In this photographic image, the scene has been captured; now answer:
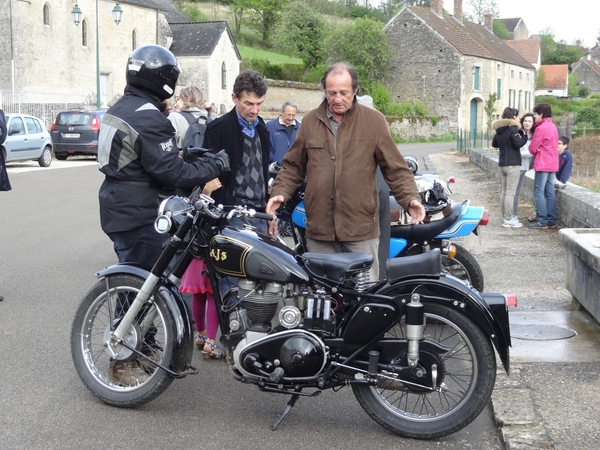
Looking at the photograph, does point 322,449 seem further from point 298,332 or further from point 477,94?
point 477,94

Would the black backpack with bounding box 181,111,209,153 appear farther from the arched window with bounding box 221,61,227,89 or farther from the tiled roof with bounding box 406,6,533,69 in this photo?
the tiled roof with bounding box 406,6,533,69

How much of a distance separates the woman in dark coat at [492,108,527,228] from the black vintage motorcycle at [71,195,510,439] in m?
8.46

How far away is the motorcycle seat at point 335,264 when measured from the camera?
4395 millimetres

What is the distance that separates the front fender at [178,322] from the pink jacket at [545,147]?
8.63m

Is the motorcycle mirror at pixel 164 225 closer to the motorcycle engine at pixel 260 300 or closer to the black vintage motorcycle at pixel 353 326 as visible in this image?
the black vintage motorcycle at pixel 353 326

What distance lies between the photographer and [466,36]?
7062cm

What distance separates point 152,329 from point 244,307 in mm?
692

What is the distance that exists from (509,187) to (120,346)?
29.2 ft

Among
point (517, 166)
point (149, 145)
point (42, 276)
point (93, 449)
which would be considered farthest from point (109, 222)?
point (517, 166)

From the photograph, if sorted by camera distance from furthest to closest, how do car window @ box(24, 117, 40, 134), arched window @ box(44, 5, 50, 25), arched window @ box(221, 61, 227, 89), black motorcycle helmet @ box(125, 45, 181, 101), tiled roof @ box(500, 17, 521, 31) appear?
tiled roof @ box(500, 17, 521, 31)
arched window @ box(221, 61, 227, 89)
arched window @ box(44, 5, 50, 25)
car window @ box(24, 117, 40, 134)
black motorcycle helmet @ box(125, 45, 181, 101)

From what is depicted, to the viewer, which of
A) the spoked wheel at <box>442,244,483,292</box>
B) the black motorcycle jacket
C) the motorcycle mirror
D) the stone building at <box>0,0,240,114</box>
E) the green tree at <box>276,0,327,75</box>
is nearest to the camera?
the motorcycle mirror

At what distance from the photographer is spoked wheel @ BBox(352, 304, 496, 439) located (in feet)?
14.1

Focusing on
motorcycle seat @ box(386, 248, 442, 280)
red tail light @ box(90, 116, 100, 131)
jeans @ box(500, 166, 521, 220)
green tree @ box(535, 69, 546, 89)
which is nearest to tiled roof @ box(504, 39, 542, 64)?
green tree @ box(535, 69, 546, 89)

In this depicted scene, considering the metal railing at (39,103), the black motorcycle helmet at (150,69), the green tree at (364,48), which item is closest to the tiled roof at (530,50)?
the green tree at (364,48)
